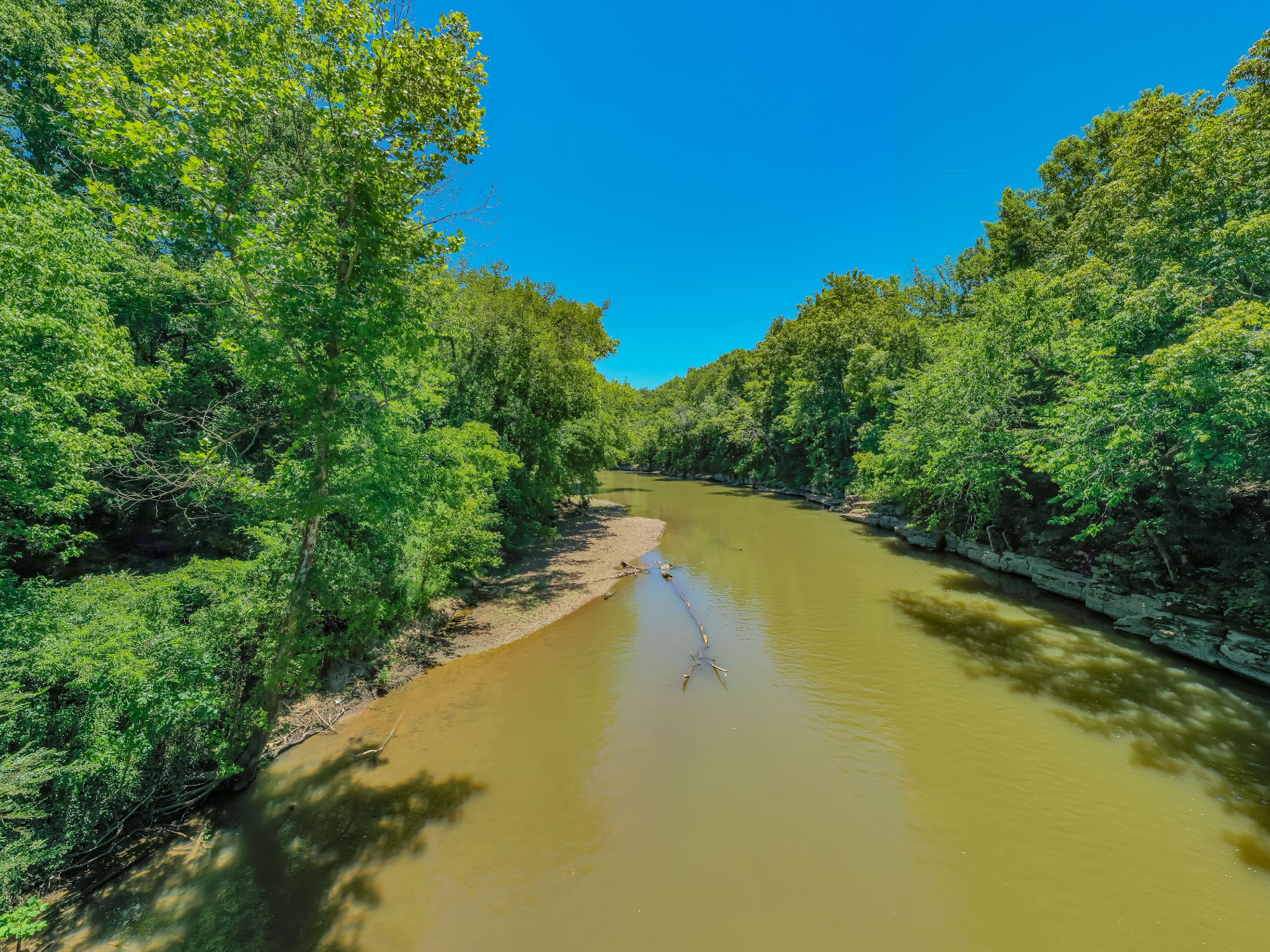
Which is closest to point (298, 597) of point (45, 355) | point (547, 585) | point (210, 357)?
point (45, 355)

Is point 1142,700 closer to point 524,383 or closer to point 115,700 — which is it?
point 115,700

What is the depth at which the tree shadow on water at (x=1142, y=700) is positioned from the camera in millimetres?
6297

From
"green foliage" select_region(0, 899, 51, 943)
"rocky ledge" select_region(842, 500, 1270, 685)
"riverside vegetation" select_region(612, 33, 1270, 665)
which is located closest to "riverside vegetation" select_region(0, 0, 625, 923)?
"green foliage" select_region(0, 899, 51, 943)

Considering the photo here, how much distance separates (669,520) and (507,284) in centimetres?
1731

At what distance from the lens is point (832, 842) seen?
5.60 m

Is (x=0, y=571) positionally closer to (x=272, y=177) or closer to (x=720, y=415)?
(x=272, y=177)

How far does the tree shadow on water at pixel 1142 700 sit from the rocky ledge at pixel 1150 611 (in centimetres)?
66

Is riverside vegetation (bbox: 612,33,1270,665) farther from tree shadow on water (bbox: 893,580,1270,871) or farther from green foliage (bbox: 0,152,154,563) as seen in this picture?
green foliage (bbox: 0,152,154,563)

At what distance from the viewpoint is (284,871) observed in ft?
16.7

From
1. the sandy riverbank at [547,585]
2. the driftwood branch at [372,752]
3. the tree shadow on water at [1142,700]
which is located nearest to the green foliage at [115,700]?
the driftwood branch at [372,752]

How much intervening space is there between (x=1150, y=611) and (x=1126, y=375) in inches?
230

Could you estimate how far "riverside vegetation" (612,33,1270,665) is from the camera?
848 cm

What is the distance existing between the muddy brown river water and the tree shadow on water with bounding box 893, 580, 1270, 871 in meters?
0.05

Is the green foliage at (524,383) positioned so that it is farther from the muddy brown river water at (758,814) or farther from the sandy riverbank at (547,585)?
the muddy brown river water at (758,814)
